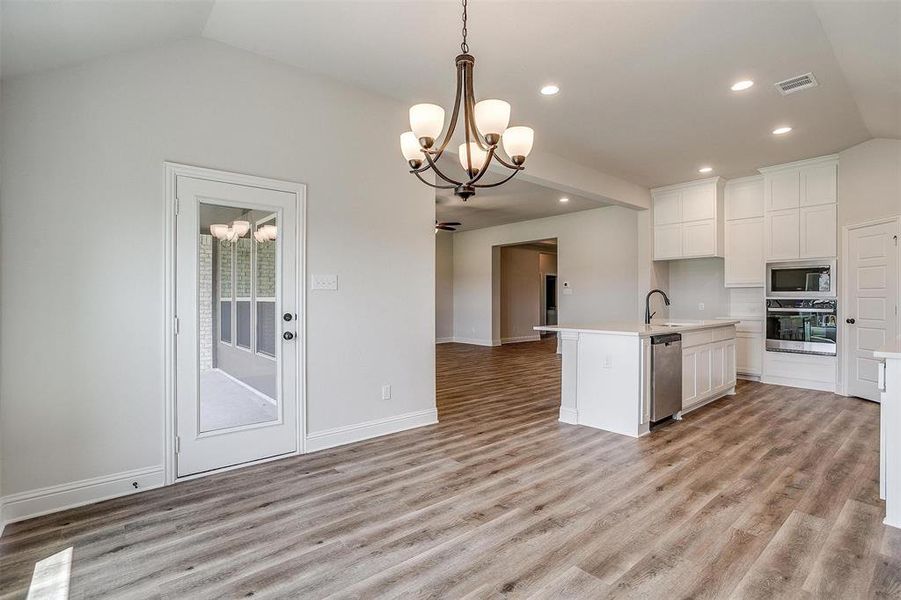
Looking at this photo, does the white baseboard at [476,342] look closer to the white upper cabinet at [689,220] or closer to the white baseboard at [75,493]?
the white upper cabinet at [689,220]

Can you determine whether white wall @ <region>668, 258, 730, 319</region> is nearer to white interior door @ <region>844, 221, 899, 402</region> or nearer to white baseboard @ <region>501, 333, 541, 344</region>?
white interior door @ <region>844, 221, 899, 402</region>

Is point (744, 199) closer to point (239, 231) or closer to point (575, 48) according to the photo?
point (575, 48)

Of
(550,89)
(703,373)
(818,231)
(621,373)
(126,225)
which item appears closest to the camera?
(126,225)

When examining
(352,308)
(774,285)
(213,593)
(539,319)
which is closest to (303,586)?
(213,593)

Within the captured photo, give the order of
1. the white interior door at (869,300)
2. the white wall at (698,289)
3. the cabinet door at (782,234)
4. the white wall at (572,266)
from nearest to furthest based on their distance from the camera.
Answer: the white interior door at (869,300), the cabinet door at (782,234), the white wall at (698,289), the white wall at (572,266)

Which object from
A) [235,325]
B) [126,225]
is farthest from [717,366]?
[126,225]

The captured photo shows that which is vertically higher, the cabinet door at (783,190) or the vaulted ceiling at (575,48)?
the vaulted ceiling at (575,48)

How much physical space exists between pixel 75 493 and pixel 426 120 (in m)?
2.87

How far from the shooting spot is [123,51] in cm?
276

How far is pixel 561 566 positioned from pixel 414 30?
311 cm

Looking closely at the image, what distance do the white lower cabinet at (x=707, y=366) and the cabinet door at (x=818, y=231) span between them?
4.96 ft

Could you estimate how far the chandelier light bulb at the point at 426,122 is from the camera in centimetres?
233

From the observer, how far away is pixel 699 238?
6.70 m

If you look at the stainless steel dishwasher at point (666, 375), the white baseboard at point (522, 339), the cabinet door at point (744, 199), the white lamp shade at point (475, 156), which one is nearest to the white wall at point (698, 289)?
the cabinet door at point (744, 199)
